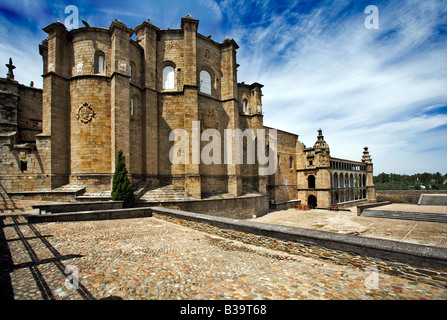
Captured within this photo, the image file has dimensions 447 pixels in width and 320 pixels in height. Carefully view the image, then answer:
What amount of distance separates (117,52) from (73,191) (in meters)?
10.1

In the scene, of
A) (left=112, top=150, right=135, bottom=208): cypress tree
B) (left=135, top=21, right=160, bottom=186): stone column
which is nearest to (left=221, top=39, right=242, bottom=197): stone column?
(left=135, top=21, right=160, bottom=186): stone column

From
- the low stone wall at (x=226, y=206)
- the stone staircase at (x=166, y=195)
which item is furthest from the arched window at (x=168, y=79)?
the low stone wall at (x=226, y=206)

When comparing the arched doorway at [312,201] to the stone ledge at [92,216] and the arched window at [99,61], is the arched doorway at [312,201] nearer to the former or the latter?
the stone ledge at [92,216]

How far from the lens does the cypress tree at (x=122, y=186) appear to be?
1341 cm

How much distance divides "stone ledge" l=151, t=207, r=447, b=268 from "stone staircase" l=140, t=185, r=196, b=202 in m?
9.59

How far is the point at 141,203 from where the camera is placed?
47.2ft

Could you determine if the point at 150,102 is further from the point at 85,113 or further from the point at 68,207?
the point at 68,207

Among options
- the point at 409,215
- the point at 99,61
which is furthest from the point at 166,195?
the point at 409,215

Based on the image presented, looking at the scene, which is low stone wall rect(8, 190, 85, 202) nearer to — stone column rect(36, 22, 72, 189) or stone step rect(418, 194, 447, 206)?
stone column rect(36, 22, 72, 189)

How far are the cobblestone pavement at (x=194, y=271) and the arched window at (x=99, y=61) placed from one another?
1303cm

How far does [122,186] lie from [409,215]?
23727 millimetres

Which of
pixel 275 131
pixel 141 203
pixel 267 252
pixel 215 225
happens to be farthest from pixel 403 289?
pixel 275 131

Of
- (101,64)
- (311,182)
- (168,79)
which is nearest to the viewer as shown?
(101,64)

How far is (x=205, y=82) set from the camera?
20.3 metres
